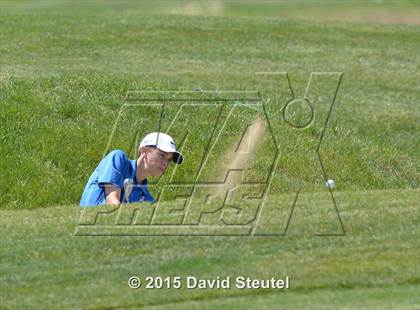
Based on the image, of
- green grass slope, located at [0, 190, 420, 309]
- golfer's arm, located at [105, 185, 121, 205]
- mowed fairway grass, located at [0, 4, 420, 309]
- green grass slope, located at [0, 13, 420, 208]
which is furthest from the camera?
green grass slope, located at [0, 13, 420, 208]

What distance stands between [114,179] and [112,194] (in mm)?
158

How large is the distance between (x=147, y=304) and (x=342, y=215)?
273 cm

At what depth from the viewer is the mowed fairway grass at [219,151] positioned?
9461 millimetres

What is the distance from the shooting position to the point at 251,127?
18.1 meters

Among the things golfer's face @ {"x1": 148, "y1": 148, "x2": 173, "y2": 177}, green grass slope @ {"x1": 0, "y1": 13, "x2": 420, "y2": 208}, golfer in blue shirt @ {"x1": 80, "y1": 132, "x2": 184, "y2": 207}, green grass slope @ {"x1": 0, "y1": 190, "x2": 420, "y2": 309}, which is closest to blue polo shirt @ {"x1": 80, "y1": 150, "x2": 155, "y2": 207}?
golfer in blue shirt @ {"x1": 80, "y1": 132, "x2": 184, "y2": 207}

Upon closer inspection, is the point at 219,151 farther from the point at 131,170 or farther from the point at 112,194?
the point at 112,194

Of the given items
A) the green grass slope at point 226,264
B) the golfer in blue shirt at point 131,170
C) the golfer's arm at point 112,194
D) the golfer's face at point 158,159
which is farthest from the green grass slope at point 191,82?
the green grass slope at point 226,264

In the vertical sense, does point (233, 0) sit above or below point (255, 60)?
above

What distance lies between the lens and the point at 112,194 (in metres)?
11.7

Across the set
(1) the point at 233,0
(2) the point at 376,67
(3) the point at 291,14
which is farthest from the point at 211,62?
(1) the point at 233,0

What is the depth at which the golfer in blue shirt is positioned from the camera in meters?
11.7

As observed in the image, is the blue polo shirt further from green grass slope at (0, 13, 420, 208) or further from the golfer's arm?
green grass slope at (0, 13, 420, 208)

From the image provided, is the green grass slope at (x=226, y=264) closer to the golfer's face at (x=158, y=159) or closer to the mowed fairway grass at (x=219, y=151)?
the mowed fairway grass at (x=219, y=151)

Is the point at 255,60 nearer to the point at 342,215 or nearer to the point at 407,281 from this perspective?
the point at 342,215
